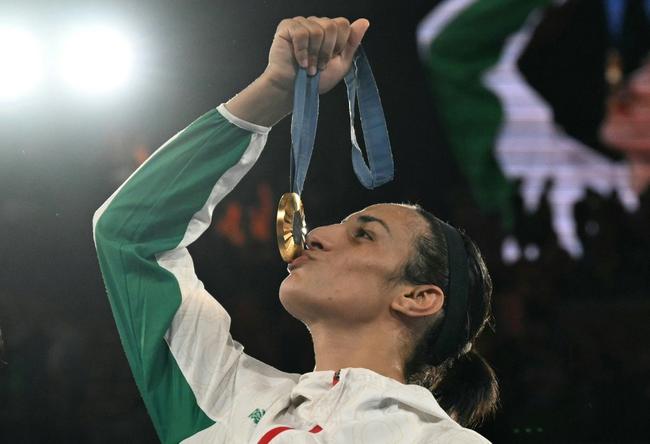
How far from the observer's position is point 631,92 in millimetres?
4445

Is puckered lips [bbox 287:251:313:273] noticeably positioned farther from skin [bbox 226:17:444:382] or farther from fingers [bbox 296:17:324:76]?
fingers [bbox 296:17:324:76]

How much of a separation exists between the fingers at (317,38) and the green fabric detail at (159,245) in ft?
0.74

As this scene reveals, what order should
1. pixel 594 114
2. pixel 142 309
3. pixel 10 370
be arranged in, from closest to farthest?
1. pixel 142 309
2. pixel 10 370
3. pixel 594 114

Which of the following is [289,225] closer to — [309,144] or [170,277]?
[309,144]

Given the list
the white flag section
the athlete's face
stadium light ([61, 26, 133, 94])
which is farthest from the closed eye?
the white flag section

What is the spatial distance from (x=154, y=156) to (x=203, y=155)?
98mm

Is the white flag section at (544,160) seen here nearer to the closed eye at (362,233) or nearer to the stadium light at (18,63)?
the stadium light at (18,63)

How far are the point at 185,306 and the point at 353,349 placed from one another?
333 millimetres

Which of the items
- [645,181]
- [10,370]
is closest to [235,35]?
[10,370]

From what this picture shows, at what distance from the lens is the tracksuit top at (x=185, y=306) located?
2004mm

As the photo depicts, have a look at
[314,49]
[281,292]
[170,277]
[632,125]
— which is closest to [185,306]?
[170,277]

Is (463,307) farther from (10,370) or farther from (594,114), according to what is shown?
(594,114)

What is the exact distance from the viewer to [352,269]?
2004 mm

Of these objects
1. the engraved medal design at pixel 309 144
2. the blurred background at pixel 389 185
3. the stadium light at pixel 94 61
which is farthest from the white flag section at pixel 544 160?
the engraved medal design at pixel 309 144
